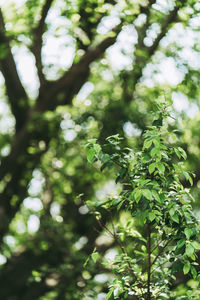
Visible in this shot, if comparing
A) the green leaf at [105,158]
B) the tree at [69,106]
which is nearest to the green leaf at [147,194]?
the green leaf at [105,158]

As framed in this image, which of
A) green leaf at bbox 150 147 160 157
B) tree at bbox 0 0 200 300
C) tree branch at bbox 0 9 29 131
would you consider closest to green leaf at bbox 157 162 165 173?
green leaf at bbox 150 147 160 157

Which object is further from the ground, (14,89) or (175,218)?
(175,218)

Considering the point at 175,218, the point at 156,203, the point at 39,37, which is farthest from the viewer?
the point at 39,37

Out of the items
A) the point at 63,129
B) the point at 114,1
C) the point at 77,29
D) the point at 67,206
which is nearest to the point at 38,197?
the point at 67,206

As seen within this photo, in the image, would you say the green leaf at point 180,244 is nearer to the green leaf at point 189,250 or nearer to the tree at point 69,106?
the green leaf at point 189,250

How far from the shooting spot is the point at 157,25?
7691 mm

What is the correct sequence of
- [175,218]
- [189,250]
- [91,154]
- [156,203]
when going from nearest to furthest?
[189,250]
[175,218]
[156,203]
[91,154]

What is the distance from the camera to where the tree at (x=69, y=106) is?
677cm

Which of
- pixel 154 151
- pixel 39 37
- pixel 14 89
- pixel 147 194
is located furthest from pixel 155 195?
pixel 14 89

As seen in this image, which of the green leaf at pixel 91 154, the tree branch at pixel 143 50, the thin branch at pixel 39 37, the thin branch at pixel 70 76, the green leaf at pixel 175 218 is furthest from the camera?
the tree branch at pixel 143 50

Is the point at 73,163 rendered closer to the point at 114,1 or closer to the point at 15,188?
the point at 15,188

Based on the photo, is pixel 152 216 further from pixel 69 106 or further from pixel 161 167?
pixel 69 106

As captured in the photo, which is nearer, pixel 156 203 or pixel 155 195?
pixel 155 195

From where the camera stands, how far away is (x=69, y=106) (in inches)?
313
